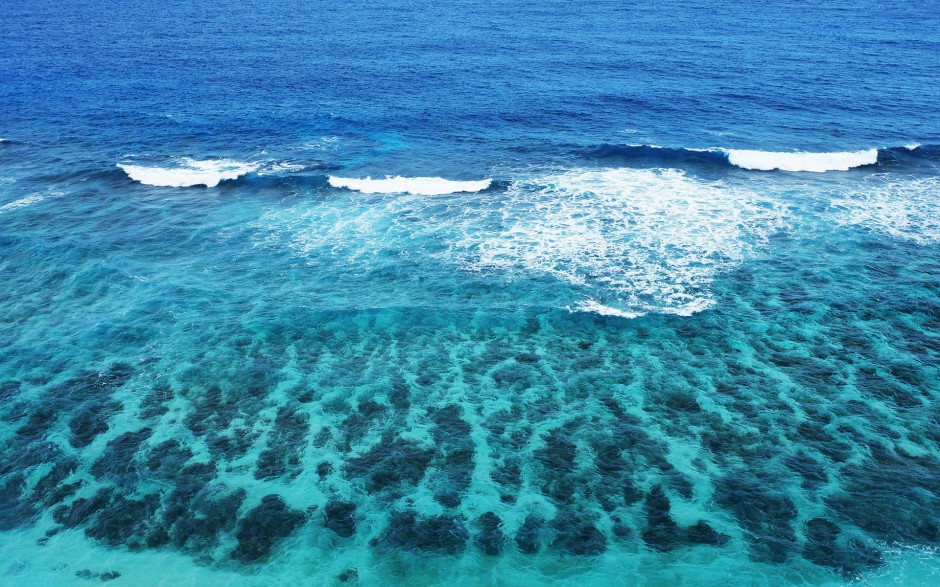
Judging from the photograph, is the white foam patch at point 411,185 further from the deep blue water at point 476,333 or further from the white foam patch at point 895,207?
the white foam patch at point 895,207

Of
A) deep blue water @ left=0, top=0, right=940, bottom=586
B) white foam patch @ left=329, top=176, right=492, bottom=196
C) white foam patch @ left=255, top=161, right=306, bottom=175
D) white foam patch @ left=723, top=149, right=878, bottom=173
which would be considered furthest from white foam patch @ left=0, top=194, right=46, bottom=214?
A: white foam patch @ left=723, top=149, right=878, bottom=173

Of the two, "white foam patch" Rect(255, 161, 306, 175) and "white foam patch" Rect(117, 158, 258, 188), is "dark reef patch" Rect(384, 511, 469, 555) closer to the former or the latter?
"white foam patch" Rect(255, 161, 306, 175)

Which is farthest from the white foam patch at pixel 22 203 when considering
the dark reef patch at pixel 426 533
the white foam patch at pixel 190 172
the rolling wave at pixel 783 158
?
the rolling wave at pixel 783 158

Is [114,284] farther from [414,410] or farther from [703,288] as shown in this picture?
[703,288]

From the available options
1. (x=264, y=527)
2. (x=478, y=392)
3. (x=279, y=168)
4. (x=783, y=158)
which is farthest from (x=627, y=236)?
(x=279, y=168)

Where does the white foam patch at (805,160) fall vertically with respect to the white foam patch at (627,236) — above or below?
above
